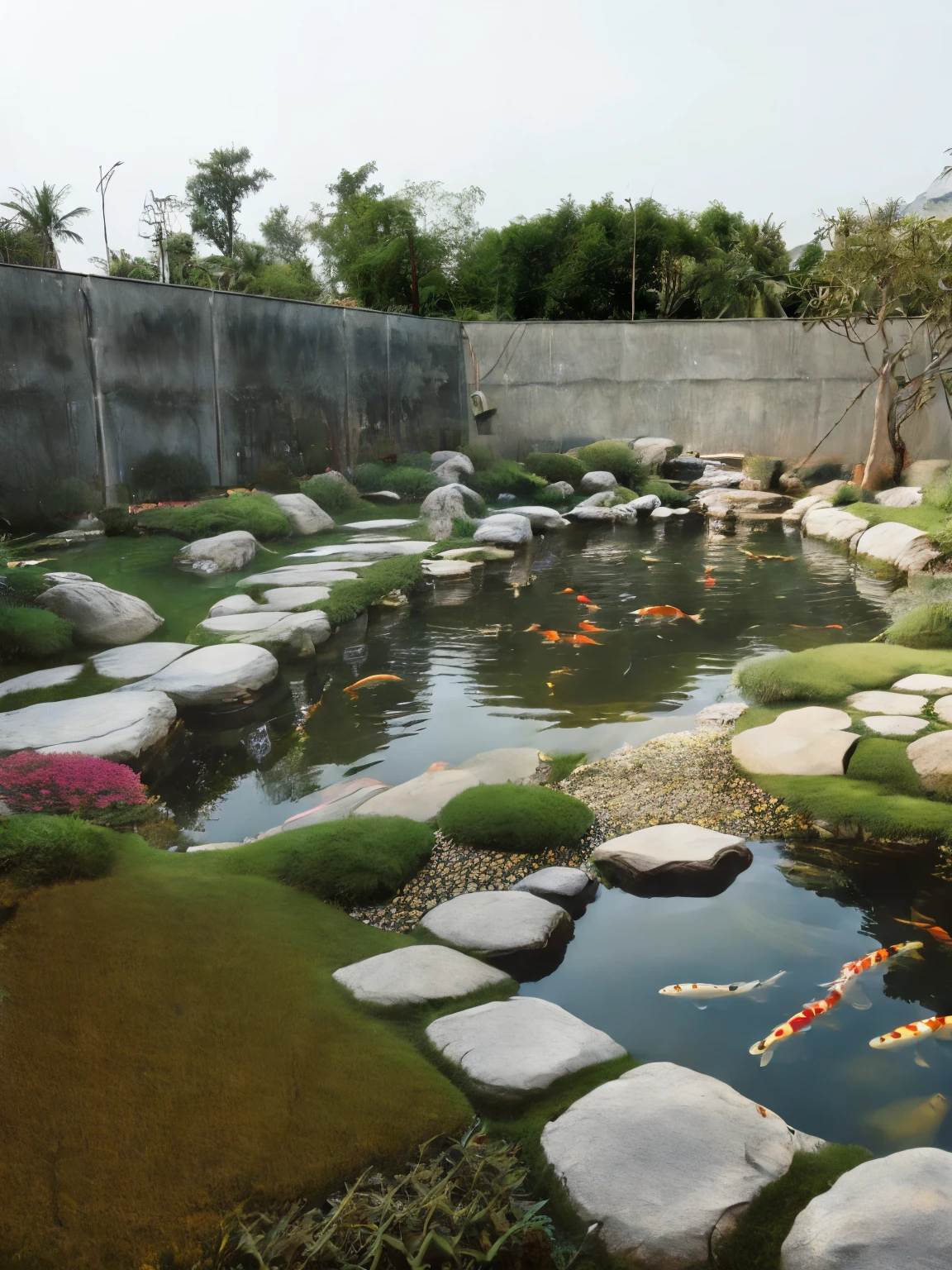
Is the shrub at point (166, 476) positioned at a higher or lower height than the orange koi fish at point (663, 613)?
higher

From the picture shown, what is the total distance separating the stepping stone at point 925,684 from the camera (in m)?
4.29

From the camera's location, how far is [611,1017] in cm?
237

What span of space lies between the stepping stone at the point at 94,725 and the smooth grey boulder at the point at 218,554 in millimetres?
2725

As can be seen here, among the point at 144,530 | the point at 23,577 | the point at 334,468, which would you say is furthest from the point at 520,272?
the point at 23,577

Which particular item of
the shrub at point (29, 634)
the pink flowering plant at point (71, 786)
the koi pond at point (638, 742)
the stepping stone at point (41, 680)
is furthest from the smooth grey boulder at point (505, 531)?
the pink flowering plant at point (71, 786)

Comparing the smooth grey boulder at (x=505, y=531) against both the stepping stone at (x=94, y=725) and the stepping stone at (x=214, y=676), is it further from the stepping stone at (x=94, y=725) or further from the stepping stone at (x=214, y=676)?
the stepping stone at (x=94, y=725)

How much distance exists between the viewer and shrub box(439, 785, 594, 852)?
324 centimetres

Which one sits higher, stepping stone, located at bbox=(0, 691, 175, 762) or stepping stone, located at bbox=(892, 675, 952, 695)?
stepping stone, located at bbox=(0, 691, 175, 762)

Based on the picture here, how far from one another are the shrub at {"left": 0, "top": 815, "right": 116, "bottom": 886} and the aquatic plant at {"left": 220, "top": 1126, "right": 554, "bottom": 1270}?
4.26 ft

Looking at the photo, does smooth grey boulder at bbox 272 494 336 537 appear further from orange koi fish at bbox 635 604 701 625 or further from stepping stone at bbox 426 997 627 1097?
stepping stone at bbox 426 997 627 1097

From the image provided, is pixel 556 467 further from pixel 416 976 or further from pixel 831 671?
pixel 416 976

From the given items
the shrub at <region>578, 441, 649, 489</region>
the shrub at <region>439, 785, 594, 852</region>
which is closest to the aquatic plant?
the shrub at <region>439, 785, 594, 852</region>

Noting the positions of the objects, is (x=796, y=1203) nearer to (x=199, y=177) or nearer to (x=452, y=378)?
(x=452, y=378)

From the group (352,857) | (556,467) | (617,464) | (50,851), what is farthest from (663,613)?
(617,464)
